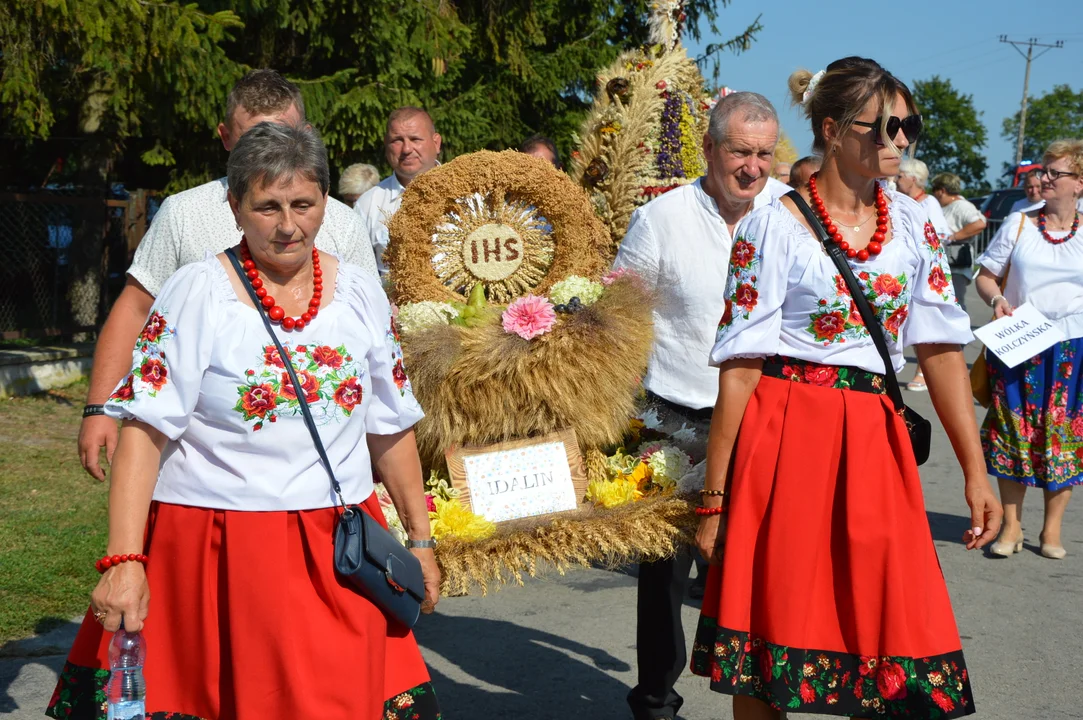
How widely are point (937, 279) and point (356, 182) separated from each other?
656cm

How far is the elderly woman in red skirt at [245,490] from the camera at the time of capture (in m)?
2.45

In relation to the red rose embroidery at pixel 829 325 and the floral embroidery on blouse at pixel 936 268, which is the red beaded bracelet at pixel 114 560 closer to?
the red rose embroidery at pixel 829 325

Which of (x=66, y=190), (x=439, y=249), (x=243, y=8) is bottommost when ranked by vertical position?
(x=439, y=249)

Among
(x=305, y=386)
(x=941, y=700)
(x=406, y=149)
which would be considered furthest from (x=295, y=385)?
(x=406, y=149)

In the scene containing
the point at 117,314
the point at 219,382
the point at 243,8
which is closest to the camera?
the point at 219,382

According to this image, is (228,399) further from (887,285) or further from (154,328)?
(887,285)

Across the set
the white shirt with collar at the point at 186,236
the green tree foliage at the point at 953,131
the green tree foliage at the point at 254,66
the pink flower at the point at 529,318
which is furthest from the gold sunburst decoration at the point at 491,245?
the green tree foliage at the point at 953,131

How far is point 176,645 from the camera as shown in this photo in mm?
2520

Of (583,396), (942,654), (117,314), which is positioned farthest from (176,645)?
(942,654)

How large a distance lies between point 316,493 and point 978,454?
68.6 inches

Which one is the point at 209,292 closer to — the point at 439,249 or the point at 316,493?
the point at 316,493

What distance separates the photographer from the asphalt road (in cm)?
425

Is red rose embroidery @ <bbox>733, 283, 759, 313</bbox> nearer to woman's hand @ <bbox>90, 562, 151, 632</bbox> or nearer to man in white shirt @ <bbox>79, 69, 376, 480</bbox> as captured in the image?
man in white shirt @ <bbox>79, 69, 376, 480</bbox>

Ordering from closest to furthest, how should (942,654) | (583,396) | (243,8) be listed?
(942,654) < (583,396) < (243,8)
